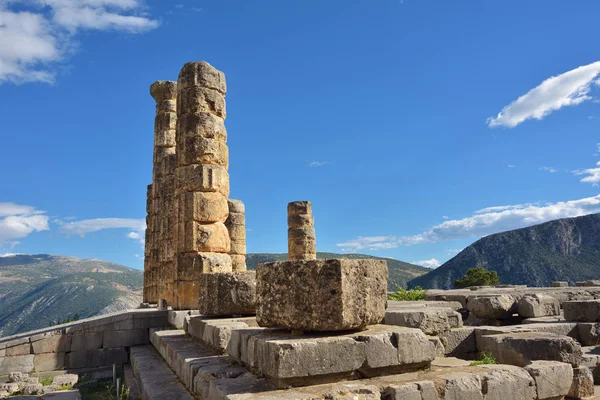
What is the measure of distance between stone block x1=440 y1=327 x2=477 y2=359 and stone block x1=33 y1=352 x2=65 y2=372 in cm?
814

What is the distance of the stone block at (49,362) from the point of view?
9.48m

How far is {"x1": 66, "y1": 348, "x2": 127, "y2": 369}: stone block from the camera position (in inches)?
384

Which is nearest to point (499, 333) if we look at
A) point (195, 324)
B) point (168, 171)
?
point (195, 324)

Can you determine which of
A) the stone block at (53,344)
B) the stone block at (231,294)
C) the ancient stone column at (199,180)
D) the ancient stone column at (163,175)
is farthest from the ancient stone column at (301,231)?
the stone block at (231,294)

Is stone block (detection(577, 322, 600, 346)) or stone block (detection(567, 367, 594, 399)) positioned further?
stone block (detection(577, 322, 600, 346))

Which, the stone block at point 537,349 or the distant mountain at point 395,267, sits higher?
the distant mountain at point 395,267

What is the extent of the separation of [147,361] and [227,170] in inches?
190

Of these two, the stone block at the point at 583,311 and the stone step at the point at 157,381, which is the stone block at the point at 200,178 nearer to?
the stone step at the point at 157,381

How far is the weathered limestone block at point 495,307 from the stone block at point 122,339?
7.14 meters

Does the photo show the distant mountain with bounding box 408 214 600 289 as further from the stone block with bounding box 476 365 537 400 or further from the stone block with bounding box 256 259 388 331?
the stone block with bounding box 256 259 388 331

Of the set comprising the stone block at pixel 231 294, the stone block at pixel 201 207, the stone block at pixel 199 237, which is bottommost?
the stone block at pixel 231 294

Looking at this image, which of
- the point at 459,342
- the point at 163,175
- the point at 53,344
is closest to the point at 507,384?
the point at 459,342

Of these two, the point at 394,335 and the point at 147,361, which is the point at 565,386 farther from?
the point at 147,361

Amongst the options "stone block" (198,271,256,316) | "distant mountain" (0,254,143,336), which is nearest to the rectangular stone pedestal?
"stone block" (198,271,256,316)
